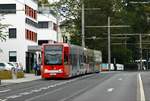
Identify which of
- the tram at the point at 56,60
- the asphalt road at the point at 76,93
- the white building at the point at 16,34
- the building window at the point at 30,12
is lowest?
the asphalt road at the point at 76,93

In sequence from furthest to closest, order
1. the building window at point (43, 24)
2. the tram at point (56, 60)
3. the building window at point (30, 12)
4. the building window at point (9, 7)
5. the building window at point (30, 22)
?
the building window at point (43, 24), the building window at point (30, 22), the building window at point (30, 12), the building window at point (9, 7), the tram at point (56, 60)

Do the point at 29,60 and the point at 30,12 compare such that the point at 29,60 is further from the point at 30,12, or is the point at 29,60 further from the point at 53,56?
the point at 53,56

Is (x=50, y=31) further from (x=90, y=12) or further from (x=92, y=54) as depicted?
(x=92, y=54)

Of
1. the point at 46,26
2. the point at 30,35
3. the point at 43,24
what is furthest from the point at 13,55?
the point at 43,24

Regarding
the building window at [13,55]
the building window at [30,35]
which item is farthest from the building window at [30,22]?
the building window at [13,55]

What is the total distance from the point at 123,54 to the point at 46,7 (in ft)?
74.6

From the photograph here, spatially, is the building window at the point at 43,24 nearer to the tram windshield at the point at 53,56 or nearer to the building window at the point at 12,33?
the building window at the point at 12,33

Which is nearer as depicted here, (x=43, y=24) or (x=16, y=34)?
(x=16, y=34)

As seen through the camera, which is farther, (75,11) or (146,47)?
(146,47)

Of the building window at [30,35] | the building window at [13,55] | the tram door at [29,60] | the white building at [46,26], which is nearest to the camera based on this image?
the building window at [13,55]

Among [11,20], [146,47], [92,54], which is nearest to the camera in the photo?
[92,54]

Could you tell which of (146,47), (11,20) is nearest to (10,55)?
(11,20)

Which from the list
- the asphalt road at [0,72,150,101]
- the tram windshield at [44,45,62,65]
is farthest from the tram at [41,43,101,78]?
the asphalt road at [0,72,150,101]

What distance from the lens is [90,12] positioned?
116688 millimetres
